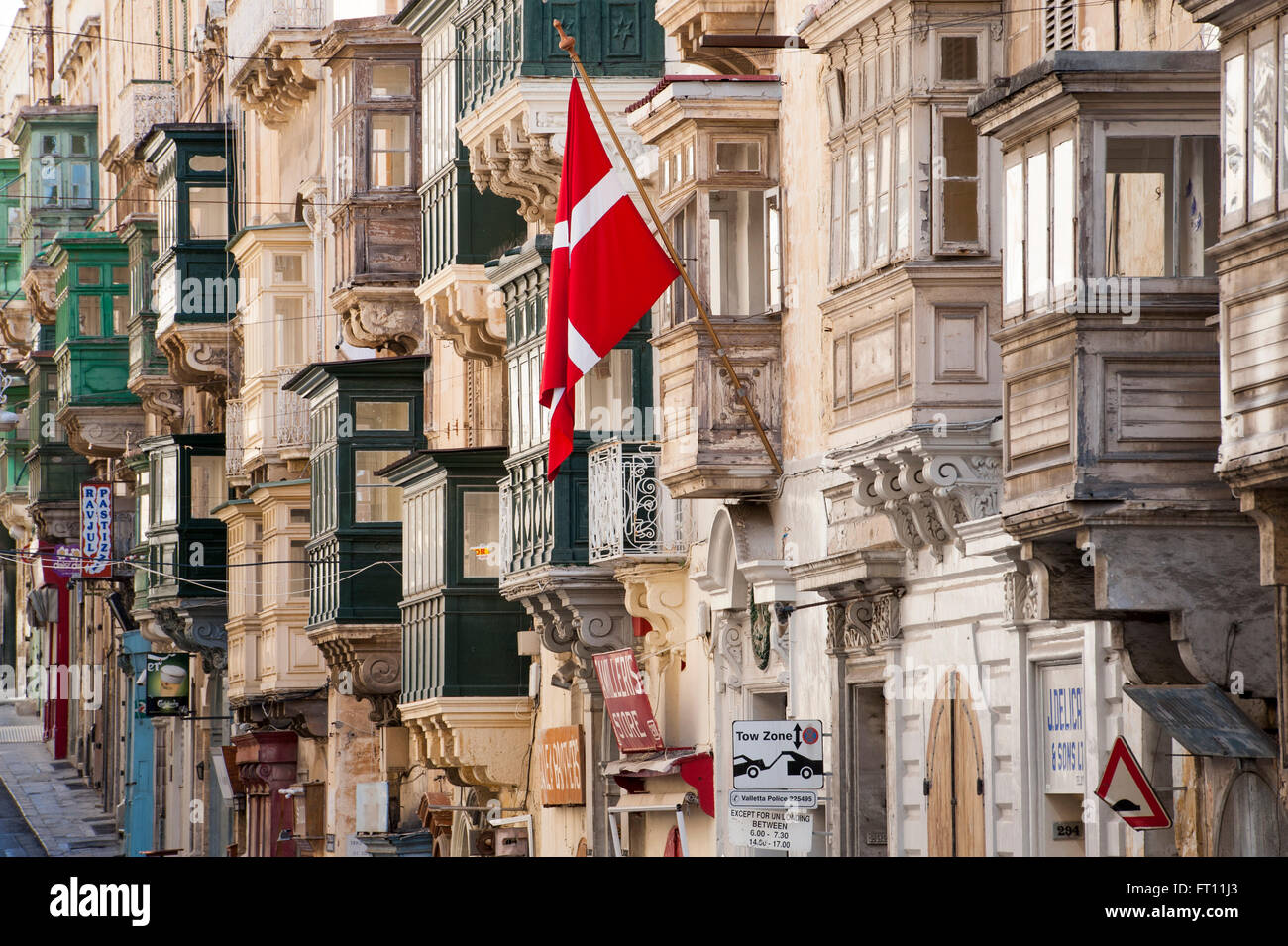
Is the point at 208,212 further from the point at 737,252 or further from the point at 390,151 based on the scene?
the point at 737,252

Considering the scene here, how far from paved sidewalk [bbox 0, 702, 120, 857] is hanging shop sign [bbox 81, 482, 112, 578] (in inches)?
229

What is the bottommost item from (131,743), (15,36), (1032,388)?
(131,743)

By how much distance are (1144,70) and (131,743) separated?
49958 mm

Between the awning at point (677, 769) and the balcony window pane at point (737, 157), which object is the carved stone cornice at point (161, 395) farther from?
the balcony window pane at point (737, 157)

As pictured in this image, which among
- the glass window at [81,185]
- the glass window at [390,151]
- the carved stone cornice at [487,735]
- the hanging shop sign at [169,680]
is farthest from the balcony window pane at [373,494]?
the glass window at [81,185]

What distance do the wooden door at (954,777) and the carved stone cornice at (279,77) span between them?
2520cm

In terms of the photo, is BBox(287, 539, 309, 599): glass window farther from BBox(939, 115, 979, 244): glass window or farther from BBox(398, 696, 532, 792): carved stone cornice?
BBox(939, 115, 979, 244): glass window

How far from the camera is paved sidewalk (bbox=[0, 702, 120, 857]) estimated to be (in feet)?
212

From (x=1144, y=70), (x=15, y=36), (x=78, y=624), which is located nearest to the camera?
(x=1144, y=70)

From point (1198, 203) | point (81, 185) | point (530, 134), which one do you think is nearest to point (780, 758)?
point (1198, 203)

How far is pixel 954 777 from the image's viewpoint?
76.2ft

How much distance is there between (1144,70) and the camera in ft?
60.5
